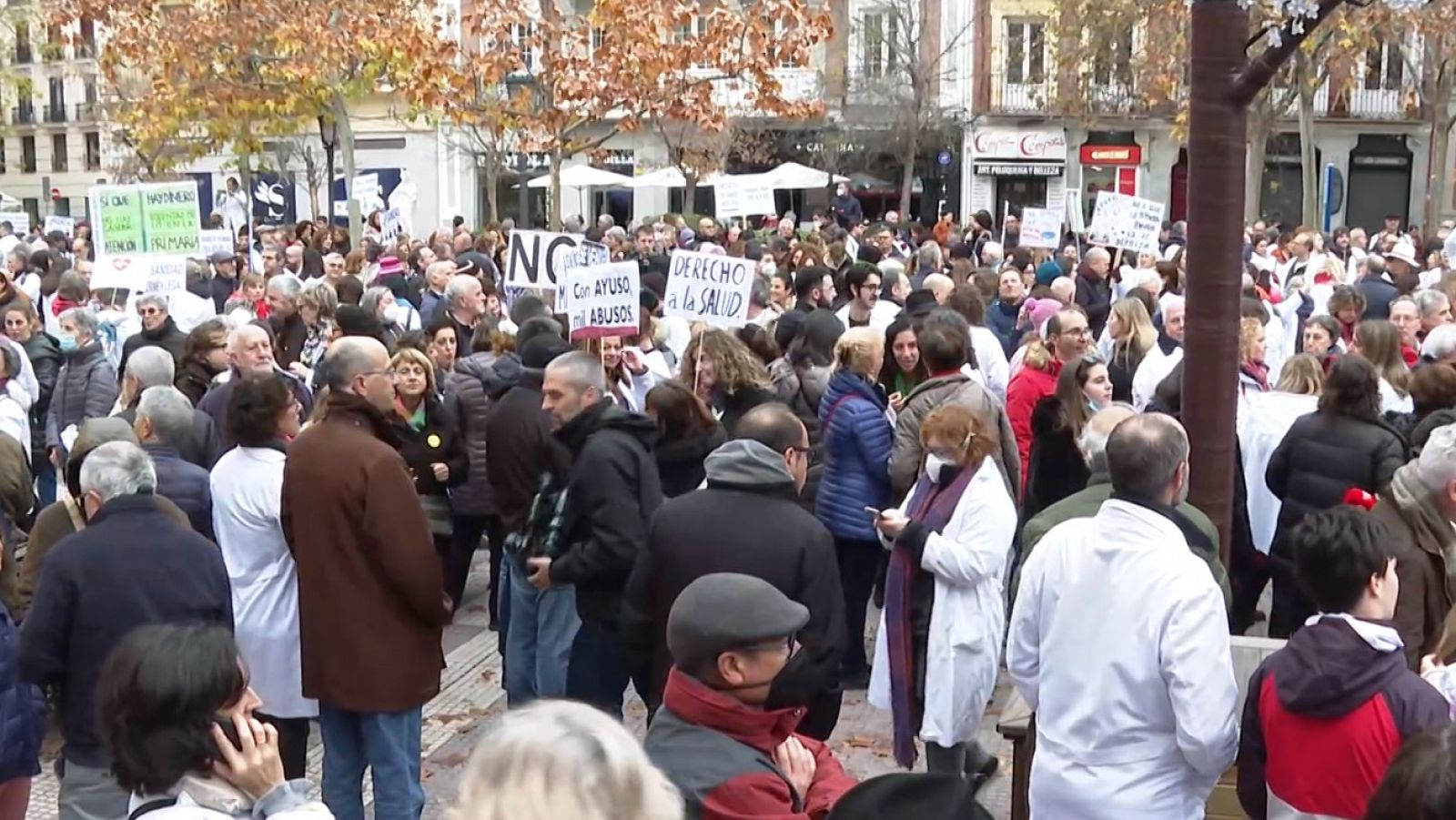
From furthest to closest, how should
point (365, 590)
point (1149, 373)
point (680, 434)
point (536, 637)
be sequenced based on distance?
1. point (1149, 373)
2. point (680, 434)
3. point (536, 637)
4. point (365, 590)

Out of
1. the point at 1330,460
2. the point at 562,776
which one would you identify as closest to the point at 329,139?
the point at 1330,460

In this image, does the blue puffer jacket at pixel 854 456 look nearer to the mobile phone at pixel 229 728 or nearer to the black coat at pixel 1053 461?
the black coat at pixel 1053 461

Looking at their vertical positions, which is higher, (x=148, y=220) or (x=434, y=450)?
(x=148, y=220)

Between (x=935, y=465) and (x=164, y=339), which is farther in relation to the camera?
(x=164, y=339)

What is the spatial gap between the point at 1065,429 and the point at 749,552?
2923mm

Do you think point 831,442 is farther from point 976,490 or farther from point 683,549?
point 683,549

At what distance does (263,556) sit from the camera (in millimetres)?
6047

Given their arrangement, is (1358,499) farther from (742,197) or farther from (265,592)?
(742,197)

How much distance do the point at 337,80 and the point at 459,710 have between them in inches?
672

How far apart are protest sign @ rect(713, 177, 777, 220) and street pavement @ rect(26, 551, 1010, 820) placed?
11.6m

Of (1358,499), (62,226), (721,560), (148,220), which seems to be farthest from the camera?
(62,226)

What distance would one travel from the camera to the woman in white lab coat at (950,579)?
5934 mm

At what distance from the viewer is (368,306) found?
1128cm

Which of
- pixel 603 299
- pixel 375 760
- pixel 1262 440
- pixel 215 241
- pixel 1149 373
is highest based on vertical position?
pixel 215 241
